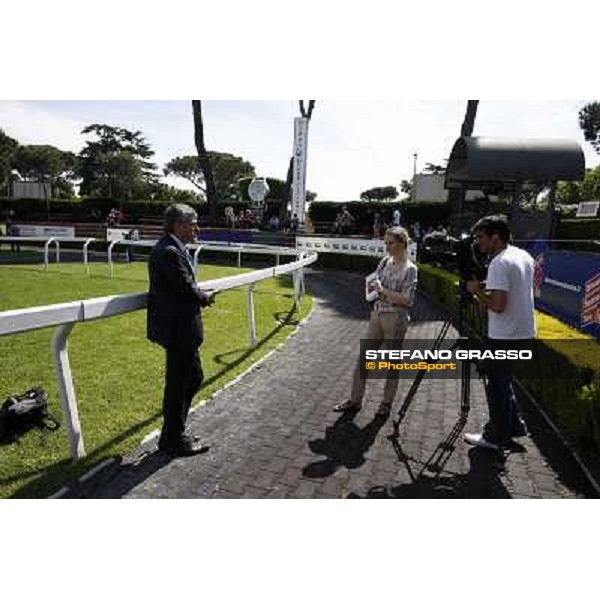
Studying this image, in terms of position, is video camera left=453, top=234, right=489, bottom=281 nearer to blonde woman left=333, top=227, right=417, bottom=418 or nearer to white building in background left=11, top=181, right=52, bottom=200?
blonde woman left=333, top=227, right=417, bottom=418

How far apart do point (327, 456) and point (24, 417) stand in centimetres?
244

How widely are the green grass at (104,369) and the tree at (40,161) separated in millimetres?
68089

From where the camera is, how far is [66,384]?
340cm

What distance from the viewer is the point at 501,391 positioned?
3881 millimetres

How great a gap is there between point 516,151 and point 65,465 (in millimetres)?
16128

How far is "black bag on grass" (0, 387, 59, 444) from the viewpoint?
3.77 metres

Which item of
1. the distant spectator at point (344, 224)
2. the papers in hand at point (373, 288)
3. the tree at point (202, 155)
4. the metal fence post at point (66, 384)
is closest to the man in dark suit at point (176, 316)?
the metal fence post at point (66, 384)

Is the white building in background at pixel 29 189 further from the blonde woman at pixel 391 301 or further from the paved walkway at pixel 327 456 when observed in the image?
the blonde woman at pixel 391 301

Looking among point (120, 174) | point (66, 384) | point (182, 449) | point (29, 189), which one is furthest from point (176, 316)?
point (120, 174)

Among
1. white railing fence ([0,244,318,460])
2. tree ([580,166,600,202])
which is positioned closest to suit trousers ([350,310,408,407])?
white railing fence ([0,244,318,460])

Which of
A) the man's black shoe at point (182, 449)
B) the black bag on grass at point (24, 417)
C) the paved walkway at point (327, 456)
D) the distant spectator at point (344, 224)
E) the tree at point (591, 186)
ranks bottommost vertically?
the paved walkway at point (327, 456)

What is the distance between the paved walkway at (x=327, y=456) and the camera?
3.32 metres

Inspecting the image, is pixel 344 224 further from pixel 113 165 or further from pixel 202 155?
pixel 113 165

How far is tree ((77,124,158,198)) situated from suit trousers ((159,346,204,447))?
6623cm
